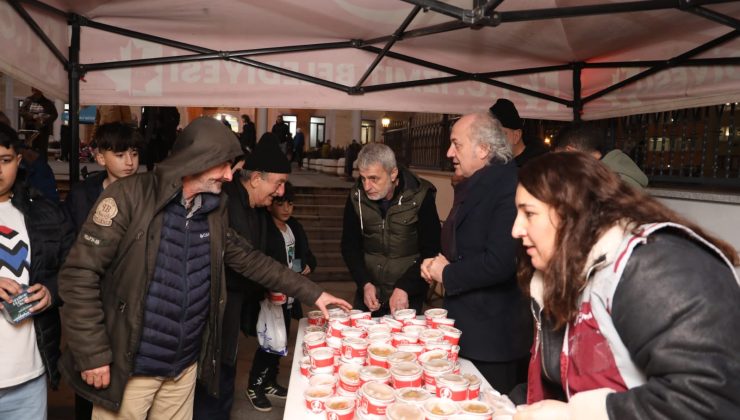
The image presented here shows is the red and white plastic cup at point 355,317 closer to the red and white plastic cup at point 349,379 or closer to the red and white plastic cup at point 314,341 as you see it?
the red and white plastic cup at point 314,341

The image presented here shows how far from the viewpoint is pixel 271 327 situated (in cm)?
342

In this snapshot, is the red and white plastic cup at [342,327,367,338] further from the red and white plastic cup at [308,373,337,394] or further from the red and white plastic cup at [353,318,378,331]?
the red and white plastic cup at [308,373,337,394]

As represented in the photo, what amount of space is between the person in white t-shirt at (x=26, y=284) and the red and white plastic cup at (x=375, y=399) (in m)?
1.41

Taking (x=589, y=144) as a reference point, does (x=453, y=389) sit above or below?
below

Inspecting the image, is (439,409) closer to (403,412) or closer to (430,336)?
(403,412)

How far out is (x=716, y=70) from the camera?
3.24 m

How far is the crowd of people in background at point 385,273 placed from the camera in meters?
1.08

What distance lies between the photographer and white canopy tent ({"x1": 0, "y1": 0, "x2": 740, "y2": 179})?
2.82 meters

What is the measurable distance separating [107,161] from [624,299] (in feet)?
8.82

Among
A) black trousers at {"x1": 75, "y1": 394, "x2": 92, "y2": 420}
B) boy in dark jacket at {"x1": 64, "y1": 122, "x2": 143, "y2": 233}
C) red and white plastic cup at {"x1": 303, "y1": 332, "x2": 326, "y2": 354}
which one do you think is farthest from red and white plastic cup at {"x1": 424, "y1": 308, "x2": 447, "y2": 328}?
black trousers at {"x1": 75, "y1": 394, "x2": 92, "y2": 420}

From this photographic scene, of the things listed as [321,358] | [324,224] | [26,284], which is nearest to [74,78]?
[26,284]

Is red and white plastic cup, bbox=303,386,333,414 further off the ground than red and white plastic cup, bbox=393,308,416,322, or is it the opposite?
red and white plastic cup, bbox=393,308,416,322

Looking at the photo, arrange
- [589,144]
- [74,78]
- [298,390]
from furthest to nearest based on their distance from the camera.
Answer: [589,144], [74,78], [298,390]

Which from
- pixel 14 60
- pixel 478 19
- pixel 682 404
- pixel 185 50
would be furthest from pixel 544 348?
pixel 185 50
